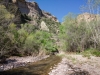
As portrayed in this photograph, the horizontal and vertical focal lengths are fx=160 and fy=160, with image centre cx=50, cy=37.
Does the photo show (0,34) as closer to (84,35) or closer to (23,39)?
(23,39)

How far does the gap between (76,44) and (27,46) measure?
17484 mm

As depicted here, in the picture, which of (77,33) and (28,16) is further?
(28,16)

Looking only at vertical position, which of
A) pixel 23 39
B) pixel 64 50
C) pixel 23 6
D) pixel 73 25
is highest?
pixel 23 6

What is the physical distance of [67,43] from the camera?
50250 millimetres

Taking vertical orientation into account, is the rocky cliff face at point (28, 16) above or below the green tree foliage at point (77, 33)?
above

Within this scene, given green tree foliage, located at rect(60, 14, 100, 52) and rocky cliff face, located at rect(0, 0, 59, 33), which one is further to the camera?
rocky cliff face, located at rect(0, 0, 59, 33)

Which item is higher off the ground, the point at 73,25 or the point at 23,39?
the point at 73,25

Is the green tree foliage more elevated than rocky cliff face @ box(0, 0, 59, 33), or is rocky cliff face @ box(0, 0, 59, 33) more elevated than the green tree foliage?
rocky cliff face @ box(0, 0, 59, 33)

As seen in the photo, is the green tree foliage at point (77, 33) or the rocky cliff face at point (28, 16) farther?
the rocky cliff face at point (28, 16)

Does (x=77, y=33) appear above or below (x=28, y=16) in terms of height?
below

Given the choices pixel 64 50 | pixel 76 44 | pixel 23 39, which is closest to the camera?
pixel 23 39

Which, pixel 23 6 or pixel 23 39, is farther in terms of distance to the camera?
pixel 23 6

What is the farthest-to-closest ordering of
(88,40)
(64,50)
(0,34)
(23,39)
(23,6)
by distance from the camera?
(23,6) < (64,50) < (88,40) < (23,39) < (0,34)

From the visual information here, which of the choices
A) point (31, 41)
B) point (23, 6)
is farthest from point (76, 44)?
point (23, 6)
